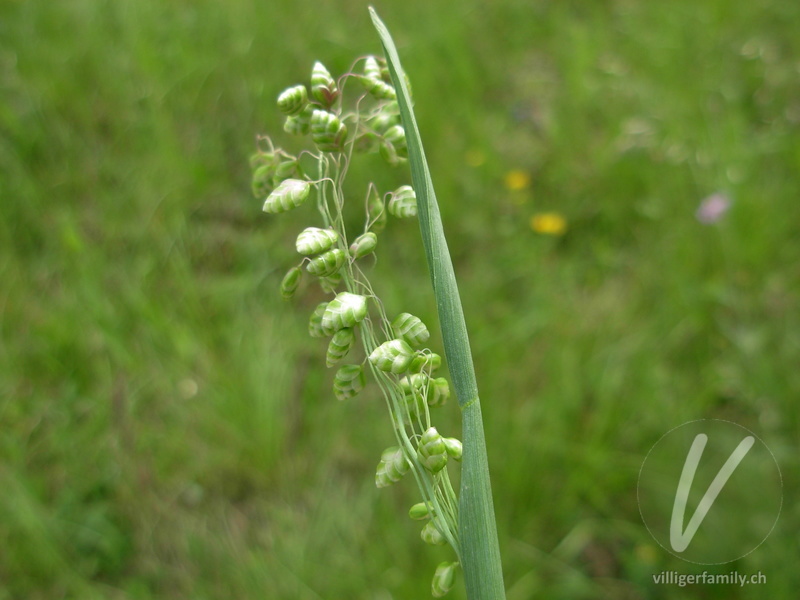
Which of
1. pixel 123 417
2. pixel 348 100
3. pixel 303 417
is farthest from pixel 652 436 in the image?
pixel 348 100

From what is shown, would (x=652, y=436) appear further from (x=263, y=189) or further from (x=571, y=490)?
(x=263, y=189)

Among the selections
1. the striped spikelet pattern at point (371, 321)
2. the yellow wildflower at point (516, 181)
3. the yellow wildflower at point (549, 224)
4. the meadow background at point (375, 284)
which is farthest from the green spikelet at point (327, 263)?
the yellow wildflower at point (516, 181)

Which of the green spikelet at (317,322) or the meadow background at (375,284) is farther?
the meadow background at (375,284)

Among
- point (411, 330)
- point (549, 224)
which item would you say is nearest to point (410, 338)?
point (411, 330)

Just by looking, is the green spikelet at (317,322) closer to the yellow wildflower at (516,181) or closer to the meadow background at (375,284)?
the meadow background at (375,284)

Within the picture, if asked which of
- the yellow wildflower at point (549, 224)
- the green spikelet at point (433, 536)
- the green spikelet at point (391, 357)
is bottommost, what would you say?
the yellow wildflower at point (549, 224)

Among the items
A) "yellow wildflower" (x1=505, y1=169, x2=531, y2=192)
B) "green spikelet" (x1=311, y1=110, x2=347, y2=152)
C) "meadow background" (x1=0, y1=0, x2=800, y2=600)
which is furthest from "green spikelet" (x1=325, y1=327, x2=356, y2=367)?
"yellow wildflower" (x1=505, y1=169, x2=531, y2=192)

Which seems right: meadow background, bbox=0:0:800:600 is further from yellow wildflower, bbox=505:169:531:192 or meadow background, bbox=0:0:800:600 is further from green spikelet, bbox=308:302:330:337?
green spikelet, bbox=308:302:330:337
